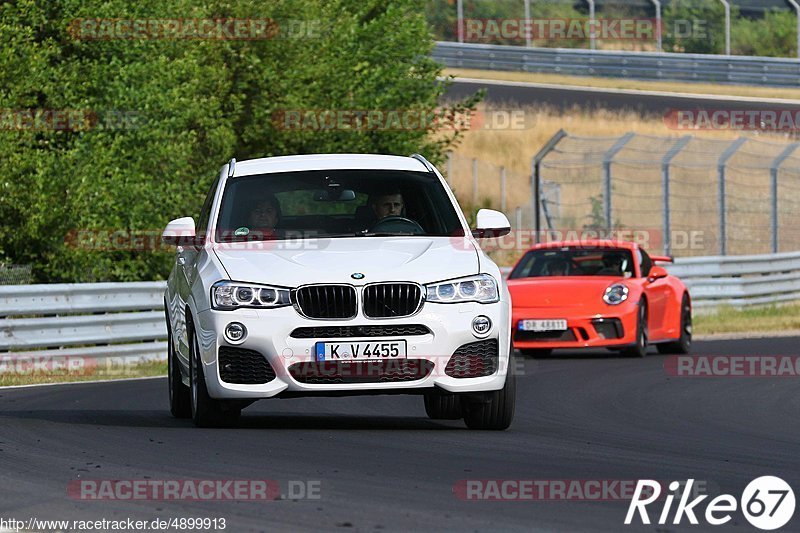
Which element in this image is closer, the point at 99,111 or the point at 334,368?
the point at 334,368

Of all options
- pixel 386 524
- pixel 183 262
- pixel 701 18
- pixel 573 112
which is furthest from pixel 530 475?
pixel 701 18

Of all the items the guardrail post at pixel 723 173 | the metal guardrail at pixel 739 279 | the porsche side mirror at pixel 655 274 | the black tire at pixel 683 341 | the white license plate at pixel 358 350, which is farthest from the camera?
the guardrail post at pixel 723 173

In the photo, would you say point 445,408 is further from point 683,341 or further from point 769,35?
point 769,35

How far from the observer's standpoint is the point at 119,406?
12820mm

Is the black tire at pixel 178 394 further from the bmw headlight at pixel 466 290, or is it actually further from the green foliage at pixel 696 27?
the green foliage at pixel 696 27

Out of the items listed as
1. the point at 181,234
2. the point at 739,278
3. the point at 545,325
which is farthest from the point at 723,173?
the point at 181,234

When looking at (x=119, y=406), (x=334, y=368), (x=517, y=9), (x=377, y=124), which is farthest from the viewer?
(x=517, y=9)

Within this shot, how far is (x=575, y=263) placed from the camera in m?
20.7

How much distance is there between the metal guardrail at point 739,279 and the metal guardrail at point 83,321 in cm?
870

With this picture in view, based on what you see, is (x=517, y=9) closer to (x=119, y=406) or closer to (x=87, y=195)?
(x=87, y=195)

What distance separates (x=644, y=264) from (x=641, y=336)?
4.17 feet

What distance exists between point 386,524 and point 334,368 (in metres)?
3.21

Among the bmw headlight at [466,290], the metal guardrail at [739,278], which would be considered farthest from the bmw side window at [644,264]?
the bmw headlight at [466,290]

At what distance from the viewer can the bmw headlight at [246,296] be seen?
32.1 feet
